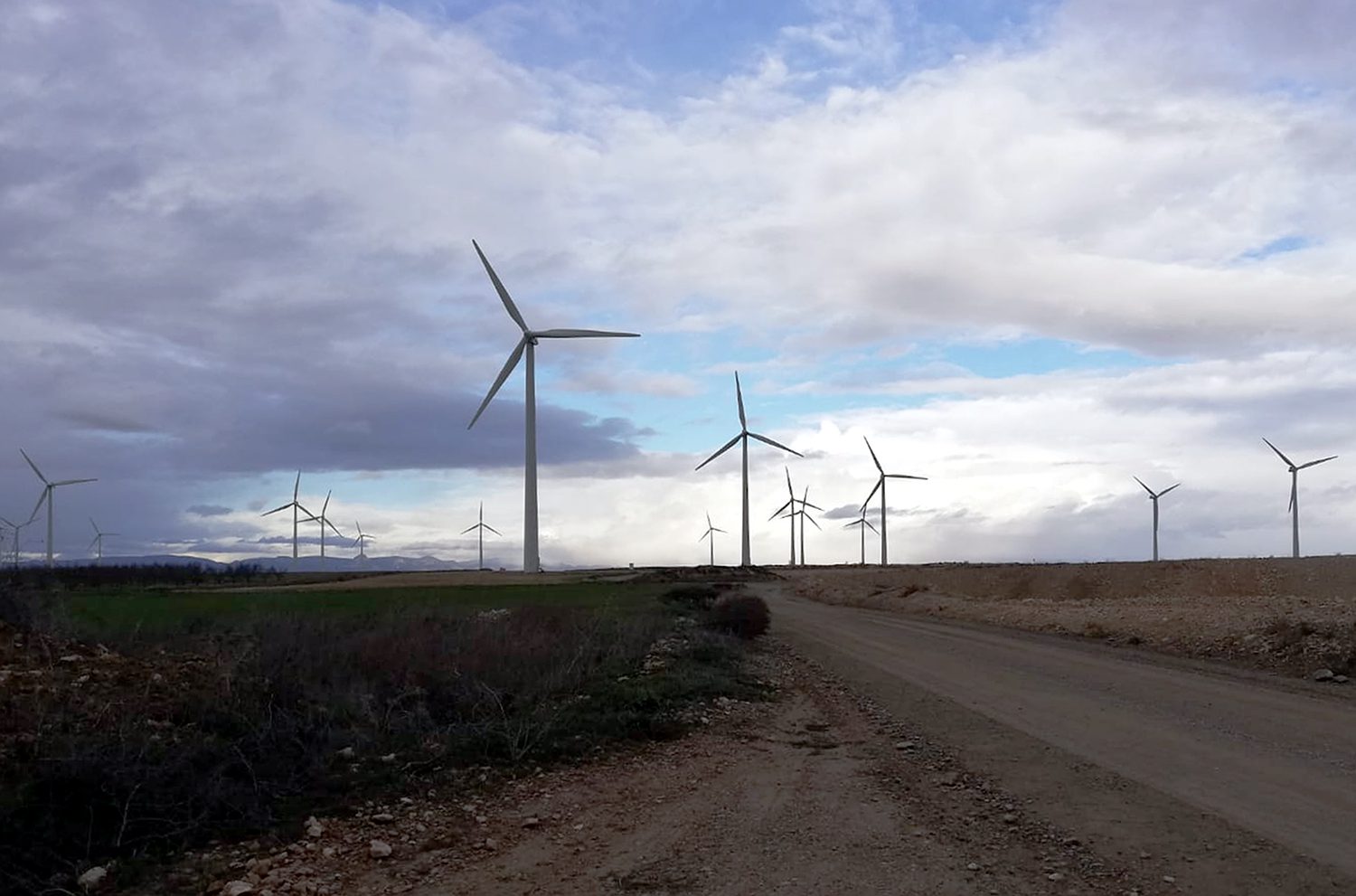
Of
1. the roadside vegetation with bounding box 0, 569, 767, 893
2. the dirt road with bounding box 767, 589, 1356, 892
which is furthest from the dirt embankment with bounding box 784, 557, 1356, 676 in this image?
the roadside vegetation with bounding box 0, 569, 767, 893

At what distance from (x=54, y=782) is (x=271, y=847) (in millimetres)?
2460

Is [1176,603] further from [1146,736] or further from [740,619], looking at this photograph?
[1146,736]

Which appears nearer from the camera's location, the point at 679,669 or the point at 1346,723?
the point at 1346,723

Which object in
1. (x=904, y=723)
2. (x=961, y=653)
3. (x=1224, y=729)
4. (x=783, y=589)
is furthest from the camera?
(x=783, y=589)

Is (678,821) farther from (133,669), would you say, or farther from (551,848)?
(133,669)

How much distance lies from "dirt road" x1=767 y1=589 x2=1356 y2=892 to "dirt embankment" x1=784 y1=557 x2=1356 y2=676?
6.43 feet

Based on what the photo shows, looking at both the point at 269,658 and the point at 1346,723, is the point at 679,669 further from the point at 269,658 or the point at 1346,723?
the point at 1346,723

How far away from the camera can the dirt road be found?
1005cm

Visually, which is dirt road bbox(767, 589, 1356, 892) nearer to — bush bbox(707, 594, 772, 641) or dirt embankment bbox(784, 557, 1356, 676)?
dirt embankment bbox(784, 557, 1356, 676)

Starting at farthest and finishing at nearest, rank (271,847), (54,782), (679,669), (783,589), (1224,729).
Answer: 1. (783,589)
2. (679,669)
3. (1224,729)
4. (54,782)
5. (271,847)

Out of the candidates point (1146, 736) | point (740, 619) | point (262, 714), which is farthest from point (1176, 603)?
point (262, 714)

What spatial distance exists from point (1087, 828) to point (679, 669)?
469 inches

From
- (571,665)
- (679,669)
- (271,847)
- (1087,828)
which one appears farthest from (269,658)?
(1087,828)

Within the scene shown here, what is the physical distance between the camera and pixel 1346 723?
1541cm
